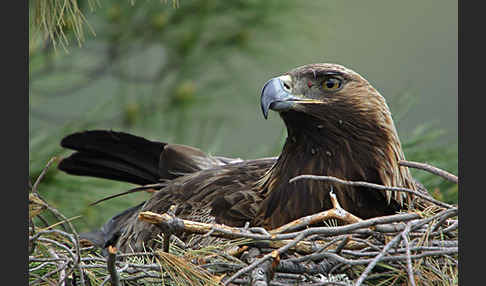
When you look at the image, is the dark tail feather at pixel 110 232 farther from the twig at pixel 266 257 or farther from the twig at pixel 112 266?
the twig at pixel 266 257

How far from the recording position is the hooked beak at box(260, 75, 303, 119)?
3.18m

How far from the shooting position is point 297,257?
106 inches

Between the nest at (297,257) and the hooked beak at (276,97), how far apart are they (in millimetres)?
719

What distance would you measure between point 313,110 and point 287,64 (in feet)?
13.4

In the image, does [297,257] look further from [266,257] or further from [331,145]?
[331,145]

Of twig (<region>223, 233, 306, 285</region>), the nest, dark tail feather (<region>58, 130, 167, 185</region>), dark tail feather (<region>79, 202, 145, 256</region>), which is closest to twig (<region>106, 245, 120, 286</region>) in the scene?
the nest

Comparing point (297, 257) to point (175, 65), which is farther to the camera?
point (175, 65)

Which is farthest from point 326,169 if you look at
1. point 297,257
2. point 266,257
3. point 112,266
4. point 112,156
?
point 112,156

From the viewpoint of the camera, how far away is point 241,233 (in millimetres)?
2473

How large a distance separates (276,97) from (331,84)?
31 cm

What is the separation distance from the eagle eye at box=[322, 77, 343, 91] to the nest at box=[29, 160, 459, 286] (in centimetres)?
86

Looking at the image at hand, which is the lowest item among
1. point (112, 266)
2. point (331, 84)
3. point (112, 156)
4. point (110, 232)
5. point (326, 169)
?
point (110, 232)

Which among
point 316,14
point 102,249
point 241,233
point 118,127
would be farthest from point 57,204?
point 316,14

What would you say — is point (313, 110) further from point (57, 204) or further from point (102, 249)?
point (57, 204)
